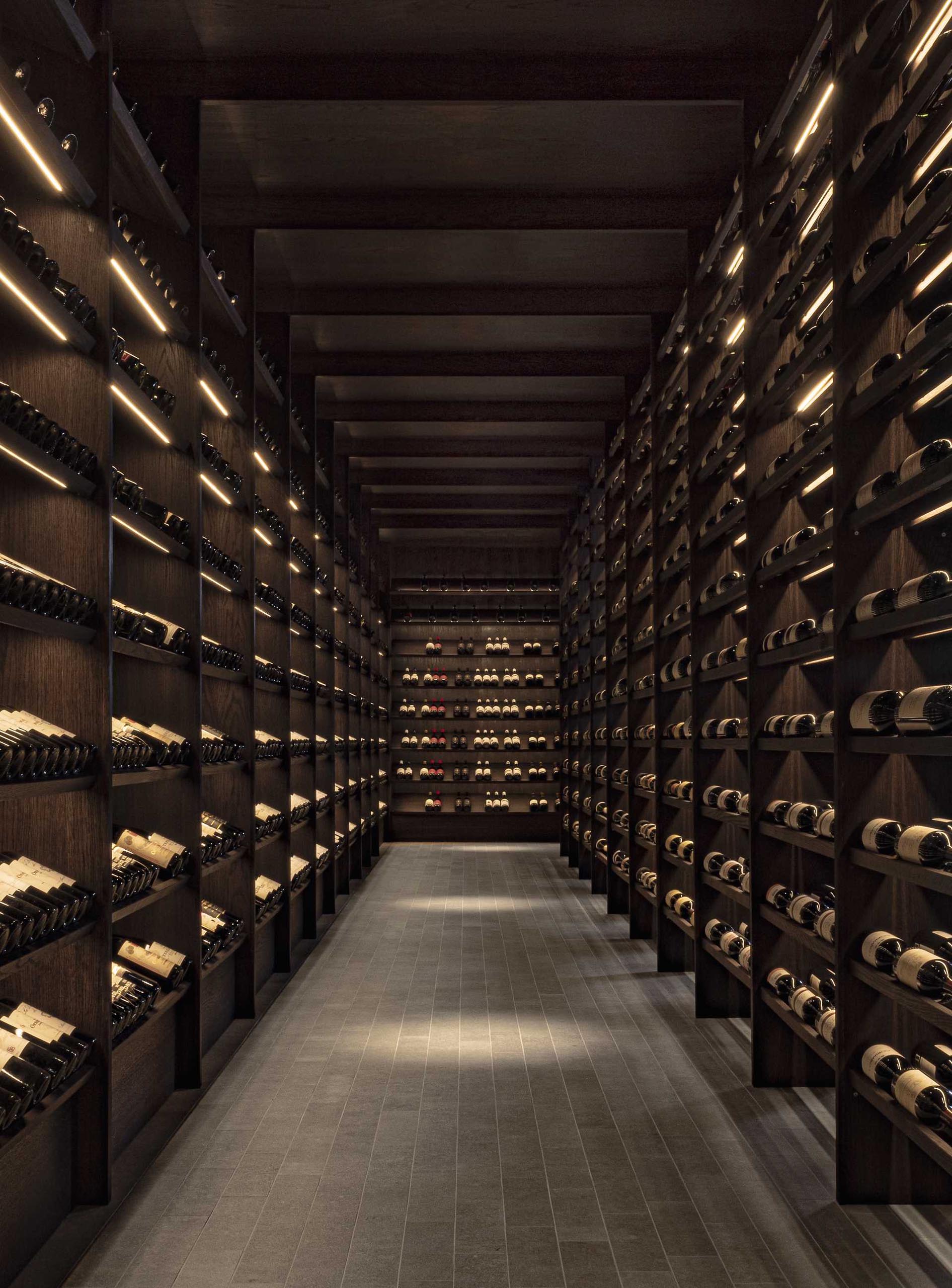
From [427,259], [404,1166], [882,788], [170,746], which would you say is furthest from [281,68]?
[404,1166]

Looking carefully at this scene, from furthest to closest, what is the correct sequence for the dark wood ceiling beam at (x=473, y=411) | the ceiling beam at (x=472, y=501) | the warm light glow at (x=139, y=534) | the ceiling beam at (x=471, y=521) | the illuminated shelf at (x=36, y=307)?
the ceiling beam at (x=471, y=521), the ceiling beam at (x=472, y=501), the dark wood ceiling beam at (x=473, y=411), the warm light glow at (x=139, y=534), the illuminated shelf at (x=36, y=307)

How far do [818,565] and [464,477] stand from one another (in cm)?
936

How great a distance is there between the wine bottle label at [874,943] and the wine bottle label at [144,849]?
273cm

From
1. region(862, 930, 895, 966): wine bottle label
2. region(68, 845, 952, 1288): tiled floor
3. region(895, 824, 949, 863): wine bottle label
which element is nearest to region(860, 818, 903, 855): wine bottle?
region(895, 824, 949, 863): wine bottle label

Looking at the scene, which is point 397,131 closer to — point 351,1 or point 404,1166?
point 351,1

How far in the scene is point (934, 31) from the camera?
377 centimetres

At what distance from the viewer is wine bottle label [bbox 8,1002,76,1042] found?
365 centimetres

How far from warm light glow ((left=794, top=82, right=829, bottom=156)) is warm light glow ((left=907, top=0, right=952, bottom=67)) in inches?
17.2

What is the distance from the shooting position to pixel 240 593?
274 inches

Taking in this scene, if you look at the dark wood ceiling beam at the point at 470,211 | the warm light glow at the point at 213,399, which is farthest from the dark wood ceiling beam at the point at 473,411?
the warm light glow at the point at 213,399

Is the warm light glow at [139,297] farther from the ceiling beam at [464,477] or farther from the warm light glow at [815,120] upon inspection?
the ceiling beam at [464,477]

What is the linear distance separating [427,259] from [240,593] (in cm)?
279

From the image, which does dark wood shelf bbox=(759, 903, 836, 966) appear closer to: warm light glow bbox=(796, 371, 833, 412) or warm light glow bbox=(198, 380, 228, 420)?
warm light glow bbox=(796, 371, 833, 412)

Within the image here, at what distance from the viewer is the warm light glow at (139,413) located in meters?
4.53
